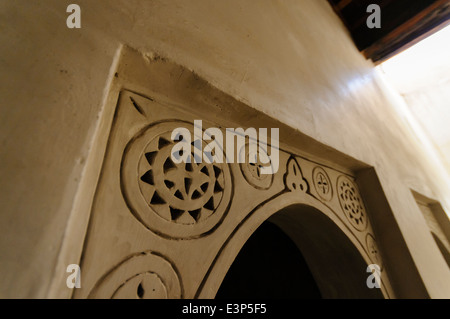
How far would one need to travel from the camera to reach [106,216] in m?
0.48

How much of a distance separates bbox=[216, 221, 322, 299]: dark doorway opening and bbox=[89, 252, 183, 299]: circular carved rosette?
0.95 meters

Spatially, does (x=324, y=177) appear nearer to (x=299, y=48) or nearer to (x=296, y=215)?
(x=296, y=215)

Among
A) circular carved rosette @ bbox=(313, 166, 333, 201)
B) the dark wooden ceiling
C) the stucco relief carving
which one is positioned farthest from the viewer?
the dark wooden ceiling

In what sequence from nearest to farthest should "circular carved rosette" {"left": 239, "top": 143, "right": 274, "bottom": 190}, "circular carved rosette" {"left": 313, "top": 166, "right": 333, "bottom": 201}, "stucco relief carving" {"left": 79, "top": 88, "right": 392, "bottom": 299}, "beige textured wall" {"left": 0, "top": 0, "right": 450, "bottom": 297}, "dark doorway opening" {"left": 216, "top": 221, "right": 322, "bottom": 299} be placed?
"beige textured wall" {"left": 0, "top": 0, "right": 450, "bottom": 297}
"stucco relief carving" {"left": 79, "top": 88, "right": 392, "bottom": 299}
"circular carved rosette" {"left": 239, "top": 143, "right": 274, "bottom": 190}
"circular carved rosette" {"left": 313, "top": 166, "right": 333, "bottom": 201}
"dark doorway opening" {"left": 216, "top": 221, "right": 322, "bottom": 299}

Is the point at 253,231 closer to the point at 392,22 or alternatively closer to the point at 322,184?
the point at 322,184

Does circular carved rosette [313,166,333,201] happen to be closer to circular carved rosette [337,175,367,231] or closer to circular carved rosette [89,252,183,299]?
circular carved rosette [337,175,367,231]

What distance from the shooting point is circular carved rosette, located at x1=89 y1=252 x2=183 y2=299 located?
443 mm

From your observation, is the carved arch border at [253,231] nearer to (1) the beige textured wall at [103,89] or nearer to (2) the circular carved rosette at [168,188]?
(2) the circular carved rosette at [168,188]

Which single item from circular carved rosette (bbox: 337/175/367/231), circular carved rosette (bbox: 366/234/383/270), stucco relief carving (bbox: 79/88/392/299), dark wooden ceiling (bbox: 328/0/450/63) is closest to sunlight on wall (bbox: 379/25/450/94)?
dark wooden ceiling (bbox: 328/0/450/63)

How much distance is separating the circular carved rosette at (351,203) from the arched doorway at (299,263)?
0.12 m

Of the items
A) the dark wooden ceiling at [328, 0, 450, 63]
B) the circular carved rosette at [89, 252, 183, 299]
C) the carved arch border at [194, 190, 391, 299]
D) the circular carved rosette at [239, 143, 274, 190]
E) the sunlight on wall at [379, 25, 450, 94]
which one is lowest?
the circular carved rosette at [89, 252, 183, 299]

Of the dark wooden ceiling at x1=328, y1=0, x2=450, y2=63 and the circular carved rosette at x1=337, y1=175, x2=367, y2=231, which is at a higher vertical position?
the dark wooden ceiling at x1=328, y1=0, x2=450, y2=63
